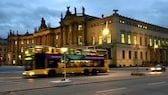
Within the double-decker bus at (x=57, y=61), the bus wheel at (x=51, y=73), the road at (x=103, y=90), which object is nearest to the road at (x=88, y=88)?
the road at (x=103, y=90)

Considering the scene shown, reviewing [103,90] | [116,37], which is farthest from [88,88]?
[116,37]

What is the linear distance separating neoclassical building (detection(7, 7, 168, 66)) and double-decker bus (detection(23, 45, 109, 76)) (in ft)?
129

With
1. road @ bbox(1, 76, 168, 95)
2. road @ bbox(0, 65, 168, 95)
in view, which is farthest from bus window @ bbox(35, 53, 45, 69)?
road @ bbox(1, 76, 168, 95)

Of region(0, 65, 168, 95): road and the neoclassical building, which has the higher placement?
the neoclassical building

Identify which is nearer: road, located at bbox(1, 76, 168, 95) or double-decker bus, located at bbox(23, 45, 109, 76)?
road, located at bbox(1, 76, 168, 95)

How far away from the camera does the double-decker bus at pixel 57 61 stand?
36.9 metres

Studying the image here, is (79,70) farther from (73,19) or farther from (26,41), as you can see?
(26,41)

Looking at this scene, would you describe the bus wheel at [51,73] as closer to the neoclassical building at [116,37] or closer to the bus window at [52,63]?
the bus window at [52,63]

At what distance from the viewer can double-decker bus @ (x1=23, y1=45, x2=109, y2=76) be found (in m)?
36.9

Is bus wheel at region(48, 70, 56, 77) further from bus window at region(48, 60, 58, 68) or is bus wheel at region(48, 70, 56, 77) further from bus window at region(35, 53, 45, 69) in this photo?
bus window at region(35, 53, 45, 69)

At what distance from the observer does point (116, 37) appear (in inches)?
3605

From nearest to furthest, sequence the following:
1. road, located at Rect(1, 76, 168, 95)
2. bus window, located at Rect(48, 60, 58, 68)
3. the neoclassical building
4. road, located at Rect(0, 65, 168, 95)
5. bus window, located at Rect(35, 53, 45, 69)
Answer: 1. road, located at Rect(1, 76, 168, 95)
2. road, located at Rect(0, 65, 168, 95)
3. bus window, located at Rect(35, 53, 45, 69)
4. bus window, located at Rect(48, 60, 58, 68)
5. the neoclassical building

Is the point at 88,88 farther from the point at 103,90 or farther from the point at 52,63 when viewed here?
the point at 52,63

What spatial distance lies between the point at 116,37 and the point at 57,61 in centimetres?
5489
